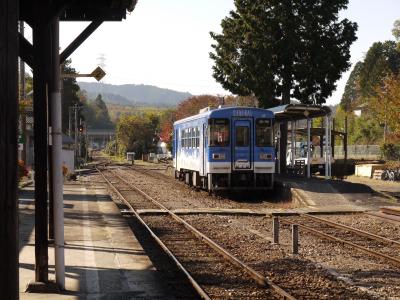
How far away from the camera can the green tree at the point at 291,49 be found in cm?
3350

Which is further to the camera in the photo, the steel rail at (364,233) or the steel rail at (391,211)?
the steel rail at (391,211)

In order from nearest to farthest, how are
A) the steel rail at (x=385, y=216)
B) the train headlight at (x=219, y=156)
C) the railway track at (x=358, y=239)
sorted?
1. the railway track at (x=358, y=239)
2. the steel rail at (x=385, y=216)
3. the train headlight at (x=219, y=156)

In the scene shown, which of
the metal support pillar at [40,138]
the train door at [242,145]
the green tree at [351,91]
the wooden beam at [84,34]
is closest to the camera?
the metal support pillar at [40,138]

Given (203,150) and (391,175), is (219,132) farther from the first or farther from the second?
(391,175)

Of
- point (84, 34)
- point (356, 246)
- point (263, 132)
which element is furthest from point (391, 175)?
point (84, 34)

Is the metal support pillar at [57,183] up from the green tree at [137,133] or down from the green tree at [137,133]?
down

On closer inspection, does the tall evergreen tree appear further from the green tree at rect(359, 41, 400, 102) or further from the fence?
the green tree at rect(359, 41, 400, 102)

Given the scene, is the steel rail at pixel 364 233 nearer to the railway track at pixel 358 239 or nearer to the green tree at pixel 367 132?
the railway track at pixel 358 239

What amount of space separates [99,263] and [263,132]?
49.2ft

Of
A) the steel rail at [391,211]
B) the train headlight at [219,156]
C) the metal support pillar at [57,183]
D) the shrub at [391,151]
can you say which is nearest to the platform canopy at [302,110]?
the train headlight at [219,156]

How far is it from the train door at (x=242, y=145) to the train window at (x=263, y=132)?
332 mm

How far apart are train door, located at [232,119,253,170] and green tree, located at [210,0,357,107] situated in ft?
36.2

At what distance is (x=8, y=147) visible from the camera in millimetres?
3428

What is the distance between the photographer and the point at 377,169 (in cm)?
3994
